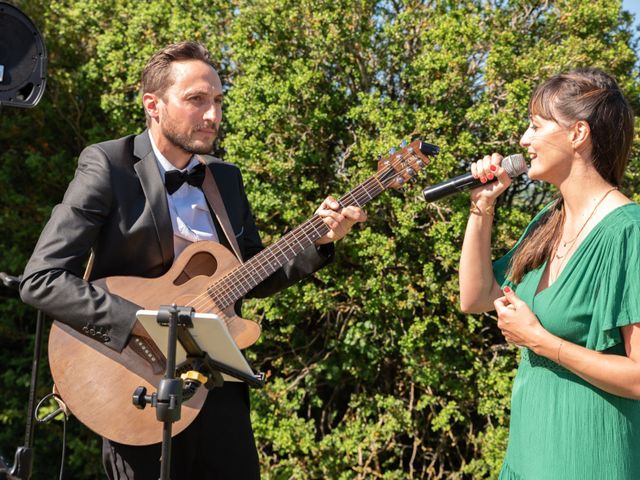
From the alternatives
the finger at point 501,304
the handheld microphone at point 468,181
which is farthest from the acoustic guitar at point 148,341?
the finger at point 501,304

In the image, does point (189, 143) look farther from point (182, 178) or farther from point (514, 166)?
point (514, 166)

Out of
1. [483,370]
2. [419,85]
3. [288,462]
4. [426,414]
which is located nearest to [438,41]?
[419,85]

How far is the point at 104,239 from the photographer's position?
3225 millimetres

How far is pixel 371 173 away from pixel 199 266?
1927 millimetres

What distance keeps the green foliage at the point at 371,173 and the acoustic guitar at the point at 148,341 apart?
1642 millimetres

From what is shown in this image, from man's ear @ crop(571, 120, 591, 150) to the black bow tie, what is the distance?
1.64m

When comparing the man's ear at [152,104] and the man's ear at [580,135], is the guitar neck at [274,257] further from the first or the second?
the man's ear at [580,135]

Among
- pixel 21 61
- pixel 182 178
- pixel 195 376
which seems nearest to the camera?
pixel 195 376

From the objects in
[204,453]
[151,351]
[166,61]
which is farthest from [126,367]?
[166,61]

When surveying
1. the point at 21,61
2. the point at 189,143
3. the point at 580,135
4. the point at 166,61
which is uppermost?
the point at 21,61

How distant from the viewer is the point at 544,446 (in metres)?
2.46

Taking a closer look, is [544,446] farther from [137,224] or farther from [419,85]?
[419,85]

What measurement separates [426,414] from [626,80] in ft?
8.40

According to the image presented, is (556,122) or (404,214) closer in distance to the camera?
(556,122)
